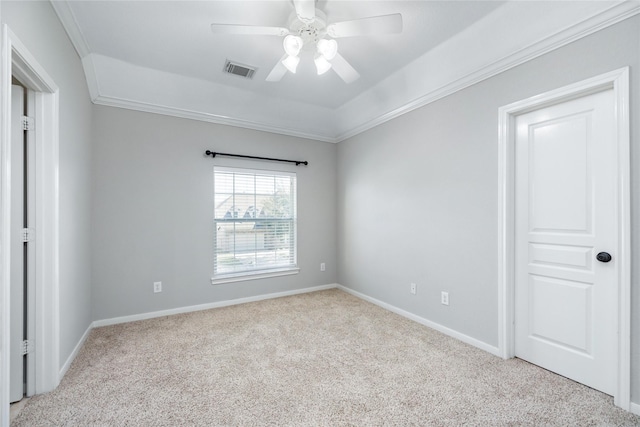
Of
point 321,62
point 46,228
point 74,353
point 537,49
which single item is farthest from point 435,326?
point 46,228

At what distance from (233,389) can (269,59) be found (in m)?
2.88

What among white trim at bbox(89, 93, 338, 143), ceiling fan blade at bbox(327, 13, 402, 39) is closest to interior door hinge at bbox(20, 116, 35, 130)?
white trim at bbox(89, 93, 338, 143)

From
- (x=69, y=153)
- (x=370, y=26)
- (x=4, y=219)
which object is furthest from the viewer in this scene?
(x=69, y=153)

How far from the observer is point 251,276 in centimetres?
396

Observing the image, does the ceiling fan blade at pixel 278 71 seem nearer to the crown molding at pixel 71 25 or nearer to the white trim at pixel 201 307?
the crown molding at pixel 71 25

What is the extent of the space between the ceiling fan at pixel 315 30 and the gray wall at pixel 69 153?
1000mm

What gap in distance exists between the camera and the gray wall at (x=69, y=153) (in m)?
1.70

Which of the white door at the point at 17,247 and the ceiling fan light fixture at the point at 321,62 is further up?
the ceiling fan light fixture at the point at 321,62

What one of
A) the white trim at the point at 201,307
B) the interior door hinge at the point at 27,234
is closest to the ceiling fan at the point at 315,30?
the interior door hinge at the point at 27,234

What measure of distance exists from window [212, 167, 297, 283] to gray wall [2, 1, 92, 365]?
1320mm

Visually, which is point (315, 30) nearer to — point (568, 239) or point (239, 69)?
point (239, 69)

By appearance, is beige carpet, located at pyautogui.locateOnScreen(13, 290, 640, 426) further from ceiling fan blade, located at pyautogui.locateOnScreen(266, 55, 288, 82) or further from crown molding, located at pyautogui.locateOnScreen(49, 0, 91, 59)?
crown molding, located at pyautogui.locateOnScreen(49, 0, 91, 59)

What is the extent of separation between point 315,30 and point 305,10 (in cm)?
20

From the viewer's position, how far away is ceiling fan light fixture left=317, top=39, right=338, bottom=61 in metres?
2.05
